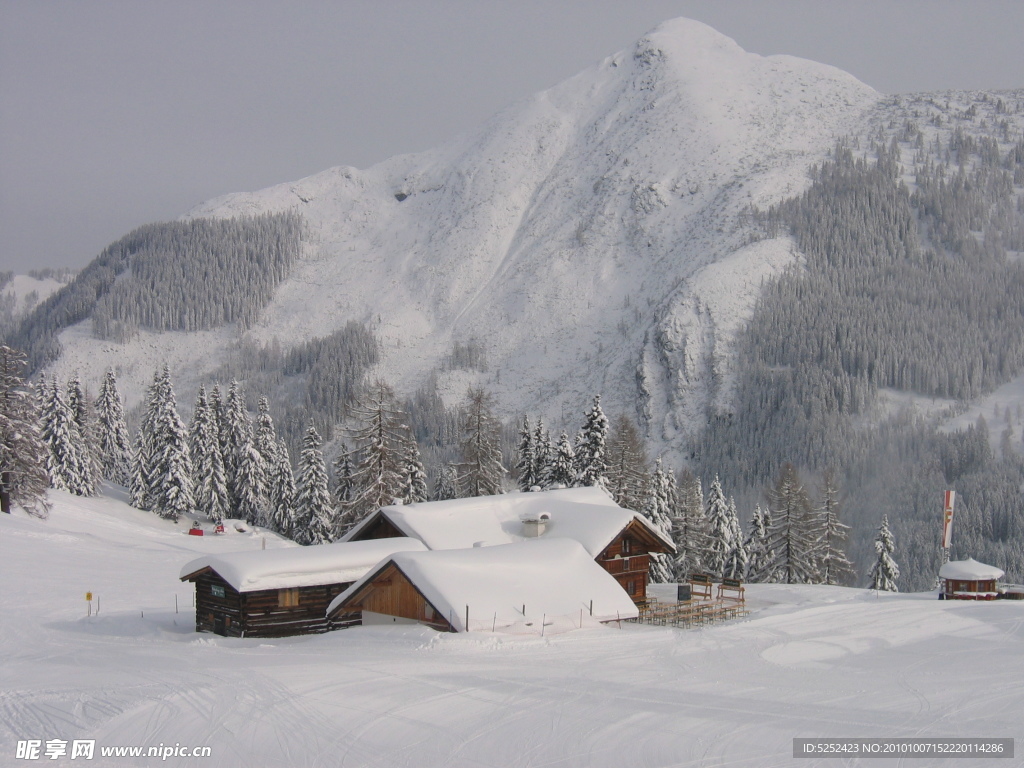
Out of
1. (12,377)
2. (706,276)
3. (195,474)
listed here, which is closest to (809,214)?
(706,276)

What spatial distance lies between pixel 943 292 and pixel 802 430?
4865 cm

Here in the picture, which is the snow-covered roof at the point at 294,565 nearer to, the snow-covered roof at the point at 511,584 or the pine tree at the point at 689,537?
the snow-covered roof at the point at 511,584

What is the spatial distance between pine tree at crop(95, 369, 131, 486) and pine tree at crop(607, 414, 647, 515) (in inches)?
1952

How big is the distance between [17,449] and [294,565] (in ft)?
94.6

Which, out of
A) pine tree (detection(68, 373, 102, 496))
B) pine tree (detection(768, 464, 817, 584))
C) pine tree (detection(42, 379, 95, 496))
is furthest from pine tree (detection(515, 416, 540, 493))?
pine tree (detection(68, 373, 102, 496))

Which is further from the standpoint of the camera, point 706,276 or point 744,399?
point 706,276

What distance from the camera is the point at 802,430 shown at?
14075 cm

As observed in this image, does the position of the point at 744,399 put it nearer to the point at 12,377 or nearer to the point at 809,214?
the point at 809,214

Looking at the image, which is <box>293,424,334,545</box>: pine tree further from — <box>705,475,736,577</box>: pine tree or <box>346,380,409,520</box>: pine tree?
<box>705,475,736,577</box>: pine tree

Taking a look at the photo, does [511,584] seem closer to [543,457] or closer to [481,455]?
[481,455]

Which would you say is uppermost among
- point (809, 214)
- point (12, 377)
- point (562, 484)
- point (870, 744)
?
point (809, 214)

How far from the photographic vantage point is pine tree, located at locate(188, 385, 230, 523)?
67.7 m

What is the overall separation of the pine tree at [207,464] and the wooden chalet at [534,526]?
114ft

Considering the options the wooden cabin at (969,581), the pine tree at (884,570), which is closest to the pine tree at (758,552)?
the pine tree at (884,570)
